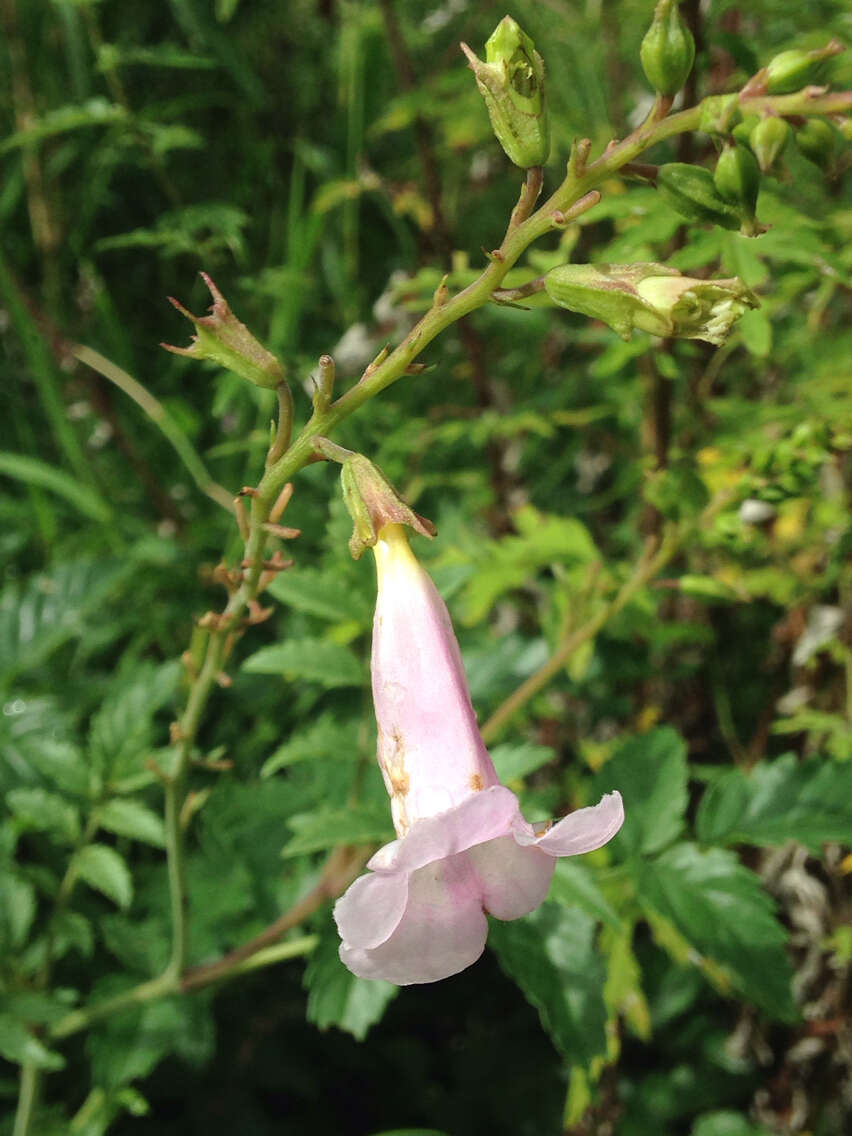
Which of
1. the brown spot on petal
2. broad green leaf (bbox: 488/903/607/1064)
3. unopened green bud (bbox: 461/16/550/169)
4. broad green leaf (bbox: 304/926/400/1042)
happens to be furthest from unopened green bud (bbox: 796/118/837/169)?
broad green leaf (bbox: 304/926/400/1042)

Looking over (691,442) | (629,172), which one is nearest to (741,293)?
(629,172)

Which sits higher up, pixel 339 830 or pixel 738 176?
pixel 738 176

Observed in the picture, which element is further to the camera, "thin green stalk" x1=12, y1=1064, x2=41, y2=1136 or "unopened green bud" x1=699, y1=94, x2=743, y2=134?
"thin green stalk" x1=12, y1=1064, x2=41, y2=1136

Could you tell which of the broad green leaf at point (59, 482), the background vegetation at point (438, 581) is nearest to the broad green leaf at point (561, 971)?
the background vegetation at point (438, 581)

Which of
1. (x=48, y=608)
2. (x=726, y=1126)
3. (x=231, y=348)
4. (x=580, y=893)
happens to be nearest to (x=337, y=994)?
(x=580, y=893)

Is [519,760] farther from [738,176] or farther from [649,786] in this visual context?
[738,176]

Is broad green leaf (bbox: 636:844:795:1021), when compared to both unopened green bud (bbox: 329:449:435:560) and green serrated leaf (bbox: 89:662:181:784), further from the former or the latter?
green serrated leaf (bbox: 89:662:181:784)

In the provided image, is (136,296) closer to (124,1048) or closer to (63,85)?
(63,85)
